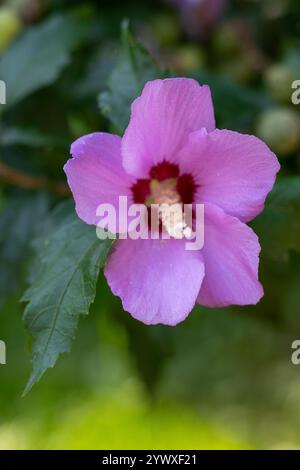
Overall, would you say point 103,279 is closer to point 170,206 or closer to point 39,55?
point 170,206

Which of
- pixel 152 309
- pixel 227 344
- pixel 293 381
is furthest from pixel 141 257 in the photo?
pixel 293 381

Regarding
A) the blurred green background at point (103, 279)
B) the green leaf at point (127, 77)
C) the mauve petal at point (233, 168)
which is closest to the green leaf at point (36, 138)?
the blurred green background at point (103, 279)

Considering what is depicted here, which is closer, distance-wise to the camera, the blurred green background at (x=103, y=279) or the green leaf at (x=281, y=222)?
the green leaf at (x=281, y=222)

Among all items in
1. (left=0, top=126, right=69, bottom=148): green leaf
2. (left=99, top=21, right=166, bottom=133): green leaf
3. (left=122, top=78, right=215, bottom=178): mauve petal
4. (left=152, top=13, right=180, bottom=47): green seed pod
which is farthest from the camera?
(left=152, top=13, right=180, bottom=47): green seed pod

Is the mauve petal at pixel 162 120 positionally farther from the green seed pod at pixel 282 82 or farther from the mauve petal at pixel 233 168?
the green seed pod at pixel 282 82

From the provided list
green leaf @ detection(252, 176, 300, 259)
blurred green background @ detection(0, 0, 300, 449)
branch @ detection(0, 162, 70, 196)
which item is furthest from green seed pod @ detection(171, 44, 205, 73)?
green leaf @ detection(252, 176, 300, 259)

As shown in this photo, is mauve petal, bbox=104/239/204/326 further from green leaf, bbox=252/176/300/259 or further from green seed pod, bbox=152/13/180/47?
green seed pod, bbox=152/13/180/47
